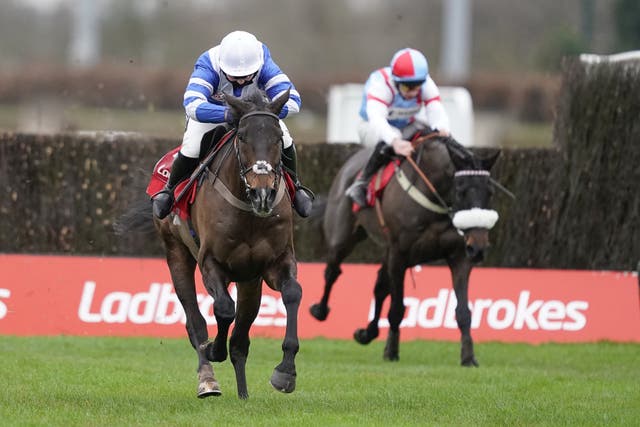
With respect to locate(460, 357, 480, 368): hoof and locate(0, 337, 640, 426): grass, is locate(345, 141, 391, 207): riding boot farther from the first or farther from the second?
locate(460, 357, 480, 368): hoof

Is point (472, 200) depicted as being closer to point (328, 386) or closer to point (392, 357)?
point (392, 357)

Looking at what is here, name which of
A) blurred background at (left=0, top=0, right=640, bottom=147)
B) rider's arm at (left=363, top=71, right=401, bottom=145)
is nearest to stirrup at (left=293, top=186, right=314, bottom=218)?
rider's arm at (left=363, top=71, right=401, bottom=145)

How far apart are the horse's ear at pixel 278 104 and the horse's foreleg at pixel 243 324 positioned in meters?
1.21

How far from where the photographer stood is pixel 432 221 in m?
11.9

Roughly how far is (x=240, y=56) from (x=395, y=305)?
4.28 meters

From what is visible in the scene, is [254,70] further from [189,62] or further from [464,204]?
[189,62]

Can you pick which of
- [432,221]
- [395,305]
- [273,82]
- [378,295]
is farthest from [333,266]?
[273,82]

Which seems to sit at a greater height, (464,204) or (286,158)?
(286,158)

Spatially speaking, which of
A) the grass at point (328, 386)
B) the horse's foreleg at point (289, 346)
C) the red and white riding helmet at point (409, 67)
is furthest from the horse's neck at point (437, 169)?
the horse's foreleg at point (289, 346)

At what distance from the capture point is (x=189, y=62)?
4641cm

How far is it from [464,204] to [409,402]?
2.92 m

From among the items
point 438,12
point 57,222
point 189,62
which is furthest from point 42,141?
point 438,12

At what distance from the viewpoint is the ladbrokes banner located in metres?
13.0

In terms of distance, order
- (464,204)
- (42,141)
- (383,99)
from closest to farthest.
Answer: (464,204), (383,99), (42,141)
